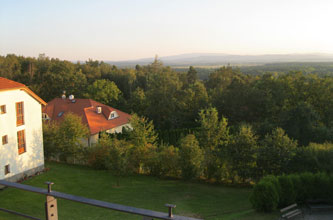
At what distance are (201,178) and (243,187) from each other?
2.72 m

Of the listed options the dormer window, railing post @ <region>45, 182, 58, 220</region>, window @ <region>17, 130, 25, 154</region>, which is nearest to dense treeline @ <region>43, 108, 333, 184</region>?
window @ <region>17, 130, 25, 154</region>

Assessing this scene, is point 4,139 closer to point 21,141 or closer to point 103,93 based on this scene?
point 21,141

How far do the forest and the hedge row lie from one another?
2.00 m

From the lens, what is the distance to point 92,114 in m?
35.0

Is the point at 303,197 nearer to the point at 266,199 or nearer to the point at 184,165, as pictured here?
the point at 266,199

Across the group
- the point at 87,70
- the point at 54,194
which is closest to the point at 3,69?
the point at 87,70

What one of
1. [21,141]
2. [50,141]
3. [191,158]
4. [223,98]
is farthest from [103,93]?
[191,158]

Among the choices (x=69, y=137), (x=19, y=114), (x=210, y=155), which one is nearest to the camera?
(x=19, y=114)

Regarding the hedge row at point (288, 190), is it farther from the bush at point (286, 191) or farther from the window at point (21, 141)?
the window at point (21, 141)

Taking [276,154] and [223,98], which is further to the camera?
[223,98]

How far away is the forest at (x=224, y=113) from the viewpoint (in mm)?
17625

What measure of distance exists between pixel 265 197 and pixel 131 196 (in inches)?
288

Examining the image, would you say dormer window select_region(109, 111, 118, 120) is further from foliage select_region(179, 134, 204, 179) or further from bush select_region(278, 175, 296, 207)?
bush select_region(278, 175, 296, 207)

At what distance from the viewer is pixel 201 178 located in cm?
1969
